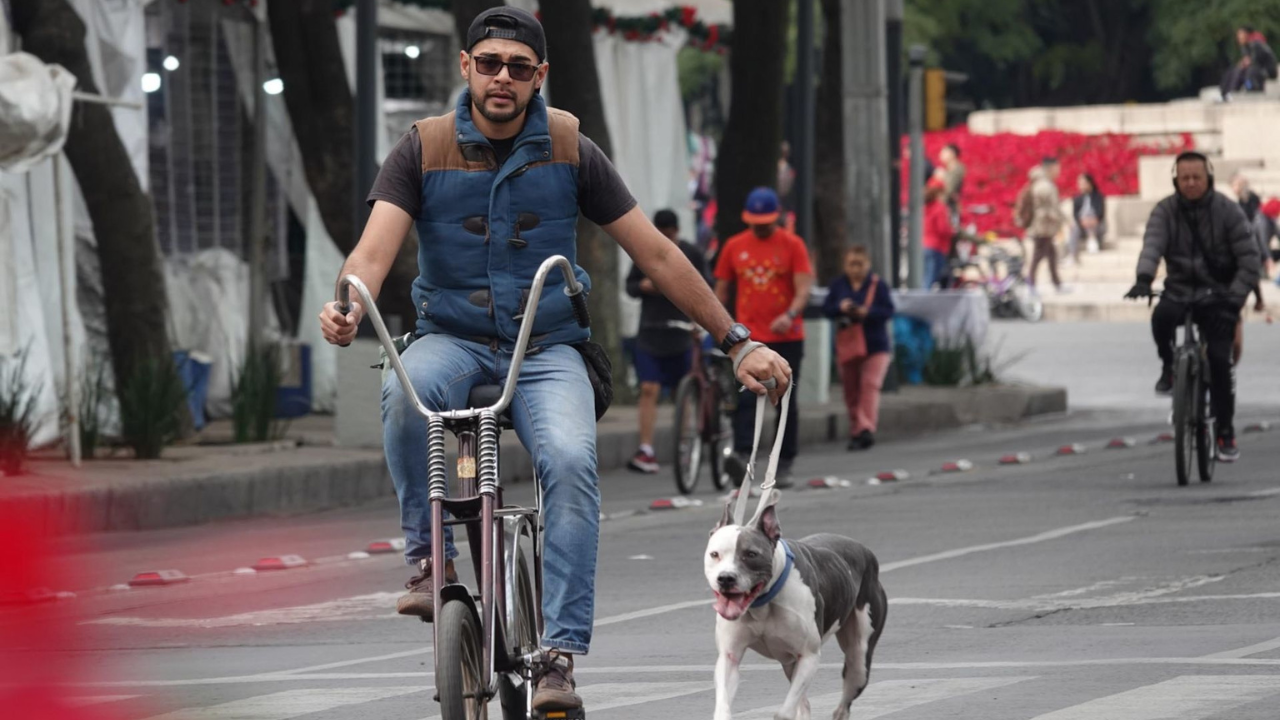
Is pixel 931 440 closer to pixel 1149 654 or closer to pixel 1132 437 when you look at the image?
pixel 1132 437

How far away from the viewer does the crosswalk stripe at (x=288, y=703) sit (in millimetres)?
6855

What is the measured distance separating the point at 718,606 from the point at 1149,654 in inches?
98.5

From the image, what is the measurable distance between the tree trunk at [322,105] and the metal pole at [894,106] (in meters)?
8.65

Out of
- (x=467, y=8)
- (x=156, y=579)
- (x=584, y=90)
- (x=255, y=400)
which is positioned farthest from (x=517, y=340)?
(x=584, y=90)

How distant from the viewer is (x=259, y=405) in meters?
16.4

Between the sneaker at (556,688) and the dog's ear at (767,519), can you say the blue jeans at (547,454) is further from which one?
the dog's ear at (767,519)

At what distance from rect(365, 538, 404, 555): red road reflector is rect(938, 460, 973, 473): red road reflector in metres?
5.16

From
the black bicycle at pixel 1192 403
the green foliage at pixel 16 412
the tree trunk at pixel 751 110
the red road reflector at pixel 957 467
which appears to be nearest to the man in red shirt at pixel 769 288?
the red road reflector at pixel 957 467

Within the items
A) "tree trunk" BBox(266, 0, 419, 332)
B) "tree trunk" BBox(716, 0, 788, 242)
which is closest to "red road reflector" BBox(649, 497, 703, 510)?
"tree trunk" BBox(266, 0, 419, 332)

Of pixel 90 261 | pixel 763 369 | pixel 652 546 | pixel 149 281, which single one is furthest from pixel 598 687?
pixel 90 261

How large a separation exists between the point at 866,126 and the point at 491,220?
1782cm

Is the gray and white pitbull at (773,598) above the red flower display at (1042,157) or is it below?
below

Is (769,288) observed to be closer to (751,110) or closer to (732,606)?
(751,110)

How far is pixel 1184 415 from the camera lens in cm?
1407
